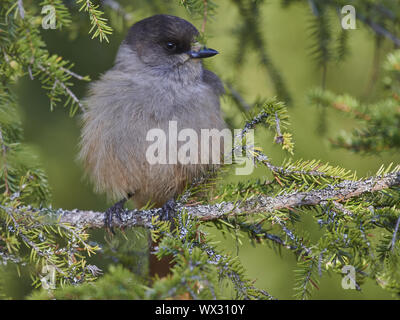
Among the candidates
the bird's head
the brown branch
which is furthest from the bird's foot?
the bird's head

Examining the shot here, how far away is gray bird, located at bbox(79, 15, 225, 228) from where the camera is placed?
2.63 meters

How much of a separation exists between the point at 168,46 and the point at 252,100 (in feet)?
3.23

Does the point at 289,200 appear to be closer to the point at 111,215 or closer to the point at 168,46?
the point at 111,215

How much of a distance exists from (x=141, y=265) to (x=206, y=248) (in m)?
0.79

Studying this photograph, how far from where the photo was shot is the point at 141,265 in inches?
97.7

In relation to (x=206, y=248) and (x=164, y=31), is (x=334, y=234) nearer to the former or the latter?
(x=206, y=248)

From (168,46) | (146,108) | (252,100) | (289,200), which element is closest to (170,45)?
(168,46)

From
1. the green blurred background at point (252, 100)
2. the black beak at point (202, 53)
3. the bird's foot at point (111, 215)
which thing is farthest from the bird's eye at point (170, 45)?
the bird's foot at point (111, 215)

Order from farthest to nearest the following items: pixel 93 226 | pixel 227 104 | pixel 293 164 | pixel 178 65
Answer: pixel 227 104 < pixel 178 65 < pixel 93 226 < pixel 293 164

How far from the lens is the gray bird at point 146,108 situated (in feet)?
8.62

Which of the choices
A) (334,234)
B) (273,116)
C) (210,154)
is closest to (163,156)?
(210,154)

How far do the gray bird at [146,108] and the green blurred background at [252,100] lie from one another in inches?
17.7

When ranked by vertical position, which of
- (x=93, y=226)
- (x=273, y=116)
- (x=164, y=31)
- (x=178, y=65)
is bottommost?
(x=93, y=226)

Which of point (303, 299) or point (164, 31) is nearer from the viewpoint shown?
point (303, 299)
